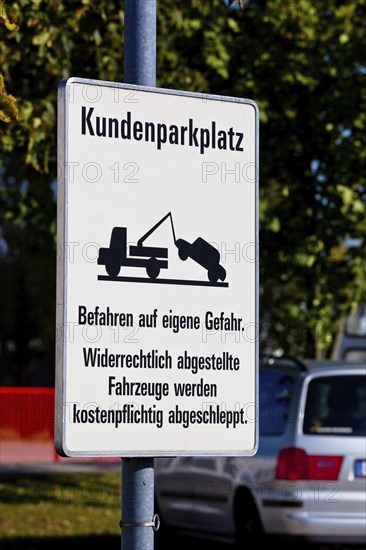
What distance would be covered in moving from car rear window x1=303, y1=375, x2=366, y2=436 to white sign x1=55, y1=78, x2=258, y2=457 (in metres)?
6.96

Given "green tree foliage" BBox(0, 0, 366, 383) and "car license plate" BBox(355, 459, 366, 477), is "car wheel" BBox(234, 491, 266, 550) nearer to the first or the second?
"car license plate" BBox(355, 459, 366, 477)

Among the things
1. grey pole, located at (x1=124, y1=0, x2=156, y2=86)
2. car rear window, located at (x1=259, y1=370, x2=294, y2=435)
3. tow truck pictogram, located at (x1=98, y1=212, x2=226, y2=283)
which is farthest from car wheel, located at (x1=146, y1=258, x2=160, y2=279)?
car rear window, located at (x1=259, y1=370, x2=294, y2=435)

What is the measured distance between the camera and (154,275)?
162 inches

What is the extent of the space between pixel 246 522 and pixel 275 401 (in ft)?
3.48

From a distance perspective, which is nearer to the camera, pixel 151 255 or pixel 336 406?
pixel 151 255

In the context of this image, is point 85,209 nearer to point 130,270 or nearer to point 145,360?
point 130,270

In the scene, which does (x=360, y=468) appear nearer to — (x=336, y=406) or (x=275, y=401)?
(x=336, y=406)

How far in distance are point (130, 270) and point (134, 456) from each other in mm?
549

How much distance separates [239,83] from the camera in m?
15.5

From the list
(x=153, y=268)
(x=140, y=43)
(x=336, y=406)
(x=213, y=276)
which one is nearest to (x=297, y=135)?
(x=336, y=406)

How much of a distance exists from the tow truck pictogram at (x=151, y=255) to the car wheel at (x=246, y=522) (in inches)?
289

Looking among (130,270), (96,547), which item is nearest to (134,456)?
(130,270)

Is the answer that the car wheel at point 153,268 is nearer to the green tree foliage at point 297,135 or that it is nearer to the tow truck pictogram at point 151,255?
the tow truck pictogram at point 151,255

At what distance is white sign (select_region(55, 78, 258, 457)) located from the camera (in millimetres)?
4027
